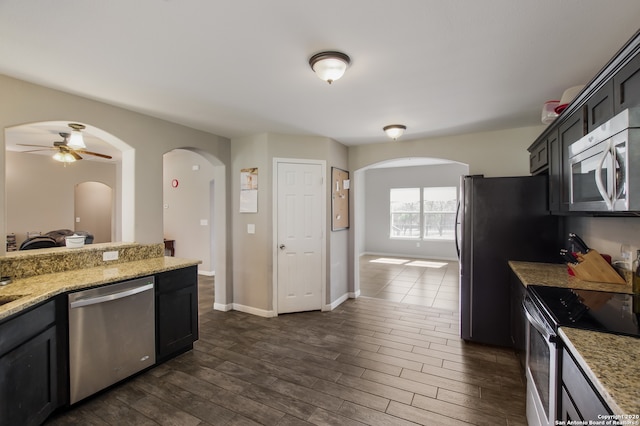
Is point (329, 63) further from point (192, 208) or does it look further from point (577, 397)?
point (192, 208)

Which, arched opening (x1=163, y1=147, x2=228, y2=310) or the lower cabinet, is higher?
arched opening (x1=163, y1=147, x2=228, y2=310)

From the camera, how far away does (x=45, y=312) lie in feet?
6.34

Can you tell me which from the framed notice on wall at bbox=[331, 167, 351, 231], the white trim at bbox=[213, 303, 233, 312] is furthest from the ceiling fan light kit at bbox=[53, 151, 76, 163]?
the framed notice on wall at bbox=[331, 167, 351, 231]

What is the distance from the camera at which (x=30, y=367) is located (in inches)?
71.3

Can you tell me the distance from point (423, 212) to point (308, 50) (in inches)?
292

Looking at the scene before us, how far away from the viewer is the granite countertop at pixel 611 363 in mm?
844

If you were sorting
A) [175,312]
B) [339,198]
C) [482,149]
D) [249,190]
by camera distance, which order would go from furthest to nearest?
1. [339,198]
2. [249,190]
3. [482,149]
4. [175,312]

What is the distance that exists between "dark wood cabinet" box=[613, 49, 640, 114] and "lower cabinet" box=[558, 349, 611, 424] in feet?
3.97

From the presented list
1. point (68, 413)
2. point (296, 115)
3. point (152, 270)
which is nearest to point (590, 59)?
point (296, 115)

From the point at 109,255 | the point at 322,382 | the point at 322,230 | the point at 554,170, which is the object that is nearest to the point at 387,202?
the point at 322,230

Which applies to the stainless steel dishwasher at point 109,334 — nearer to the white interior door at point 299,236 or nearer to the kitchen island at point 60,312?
the kitchen island at point 60,312

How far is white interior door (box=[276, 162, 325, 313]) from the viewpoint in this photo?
161 inches

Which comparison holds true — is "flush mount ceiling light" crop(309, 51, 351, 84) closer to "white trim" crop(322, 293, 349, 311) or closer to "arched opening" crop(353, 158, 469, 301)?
"white trim" crop(322, 293, 349, 311)

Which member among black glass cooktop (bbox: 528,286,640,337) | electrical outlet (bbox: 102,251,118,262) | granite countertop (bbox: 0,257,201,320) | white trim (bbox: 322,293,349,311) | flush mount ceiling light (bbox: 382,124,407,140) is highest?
flush mount ceiling light (bbox: 382,124,407,140)
